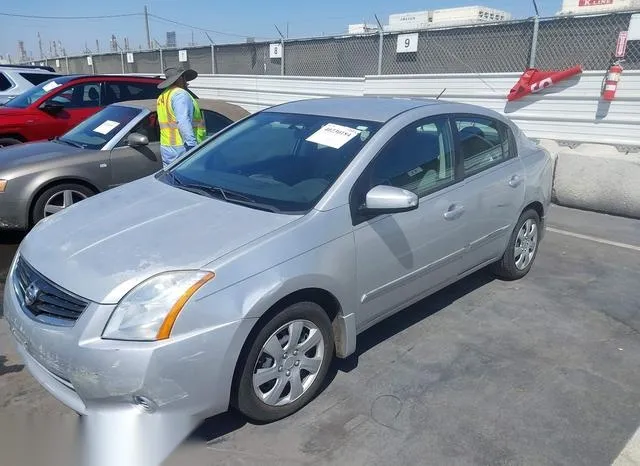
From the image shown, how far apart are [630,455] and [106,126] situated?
584 centimetres

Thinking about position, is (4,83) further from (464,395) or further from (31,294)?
(464,395)

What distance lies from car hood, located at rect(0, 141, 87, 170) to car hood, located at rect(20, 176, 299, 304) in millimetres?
2614

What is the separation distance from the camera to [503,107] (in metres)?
8.91

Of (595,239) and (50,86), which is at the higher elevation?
(50,86)

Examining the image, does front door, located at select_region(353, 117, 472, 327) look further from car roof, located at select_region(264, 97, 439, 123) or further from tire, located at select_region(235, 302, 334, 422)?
tire, located at select_region(235, 302, 334, 422)

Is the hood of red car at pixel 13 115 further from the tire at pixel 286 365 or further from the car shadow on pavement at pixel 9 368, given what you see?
the tire at pixel 286 365

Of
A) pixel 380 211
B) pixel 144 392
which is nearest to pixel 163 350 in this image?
pixel 144 392

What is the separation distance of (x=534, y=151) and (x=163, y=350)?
373 cm

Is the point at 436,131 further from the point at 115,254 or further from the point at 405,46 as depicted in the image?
the point at 405,46

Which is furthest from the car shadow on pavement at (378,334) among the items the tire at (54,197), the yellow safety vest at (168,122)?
the tire at (54,197)

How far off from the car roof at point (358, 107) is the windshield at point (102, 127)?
2.77m

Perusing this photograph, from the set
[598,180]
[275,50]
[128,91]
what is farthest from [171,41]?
[598,180]

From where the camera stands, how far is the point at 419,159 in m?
3.51

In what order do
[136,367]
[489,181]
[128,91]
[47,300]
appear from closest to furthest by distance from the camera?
[136,367], [47,300], [489,181], [128,91]
